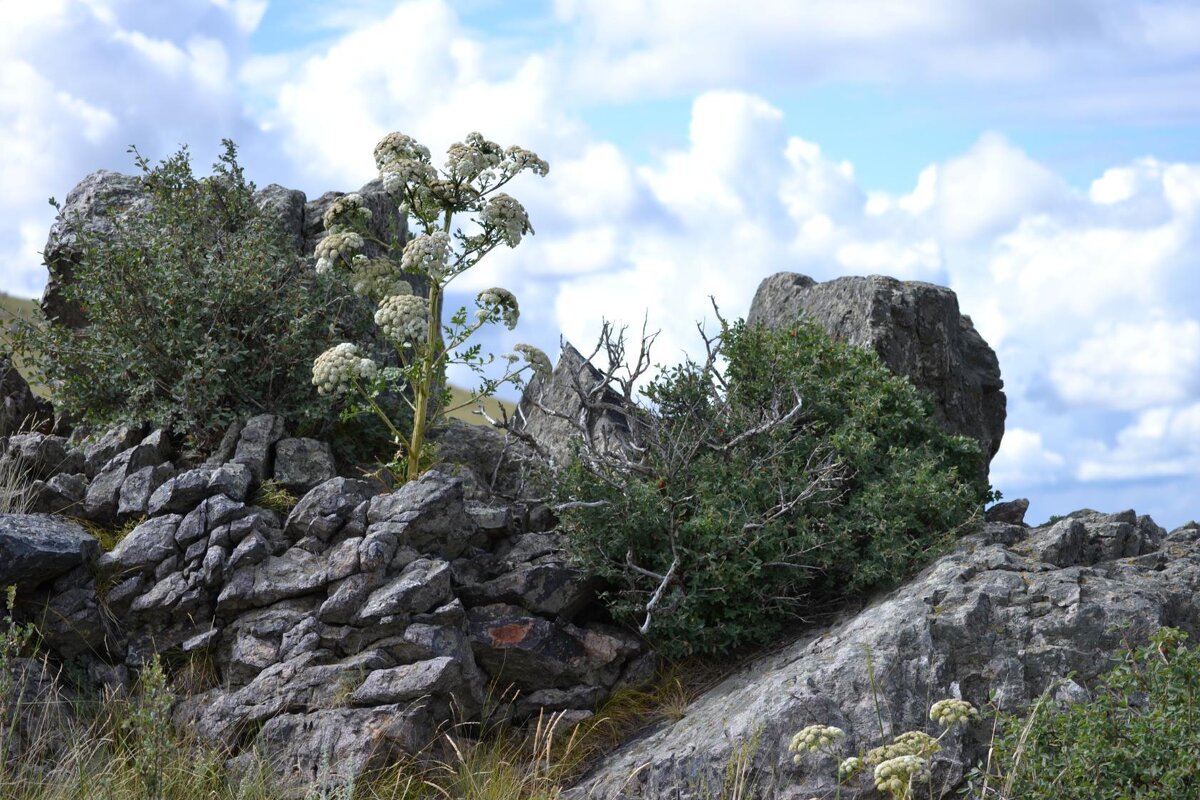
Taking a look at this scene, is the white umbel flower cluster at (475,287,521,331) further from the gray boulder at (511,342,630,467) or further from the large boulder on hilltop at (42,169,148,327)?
the large boulder on hilltop at (42,169,148,327)

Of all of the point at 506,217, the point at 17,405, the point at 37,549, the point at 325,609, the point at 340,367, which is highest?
the point at 506,217

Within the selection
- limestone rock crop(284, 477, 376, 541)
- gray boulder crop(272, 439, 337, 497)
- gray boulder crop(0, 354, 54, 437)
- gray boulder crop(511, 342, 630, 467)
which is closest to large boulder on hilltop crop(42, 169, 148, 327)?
gray boulder crop(0, 354, 54, 437)

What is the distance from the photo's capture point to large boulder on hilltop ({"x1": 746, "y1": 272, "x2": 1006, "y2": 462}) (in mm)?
13203

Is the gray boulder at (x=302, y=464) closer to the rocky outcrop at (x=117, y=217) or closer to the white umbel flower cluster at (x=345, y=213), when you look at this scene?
the white umbel flower cluster at (x=345, y=213)

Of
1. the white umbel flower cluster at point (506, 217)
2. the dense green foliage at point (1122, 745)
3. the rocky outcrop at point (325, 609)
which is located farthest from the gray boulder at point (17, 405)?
the dense green foliage at point (1122, 745)

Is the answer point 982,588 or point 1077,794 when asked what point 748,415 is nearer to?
point 982,588

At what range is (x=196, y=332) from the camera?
12234mm

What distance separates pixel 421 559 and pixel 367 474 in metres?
1.65

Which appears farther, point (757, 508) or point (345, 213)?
point (345, 213)

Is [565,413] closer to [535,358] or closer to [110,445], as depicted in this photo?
[535,358]

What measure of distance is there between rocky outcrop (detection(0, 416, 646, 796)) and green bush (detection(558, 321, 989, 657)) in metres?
0.58

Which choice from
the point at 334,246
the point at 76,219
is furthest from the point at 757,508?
the point at 76,219

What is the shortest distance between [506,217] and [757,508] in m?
3.44

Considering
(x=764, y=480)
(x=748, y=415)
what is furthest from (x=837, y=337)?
(x=764, y=480)
